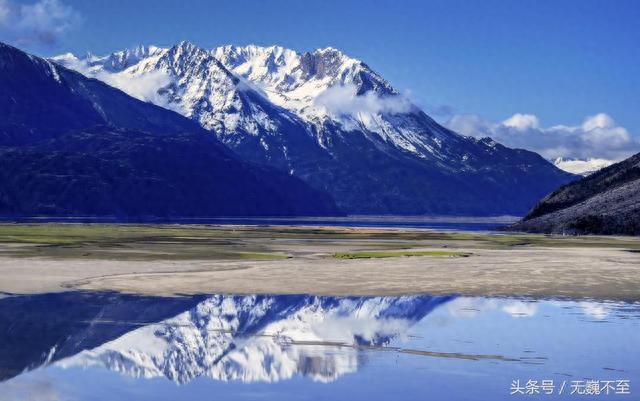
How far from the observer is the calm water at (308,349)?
24.1 m

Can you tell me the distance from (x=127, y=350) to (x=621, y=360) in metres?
17.1

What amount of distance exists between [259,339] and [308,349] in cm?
315

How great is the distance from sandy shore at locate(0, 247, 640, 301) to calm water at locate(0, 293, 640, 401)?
6345 millimetres

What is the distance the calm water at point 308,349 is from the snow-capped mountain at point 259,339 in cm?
6

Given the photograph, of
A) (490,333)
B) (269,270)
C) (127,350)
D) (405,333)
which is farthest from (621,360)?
(269,270)

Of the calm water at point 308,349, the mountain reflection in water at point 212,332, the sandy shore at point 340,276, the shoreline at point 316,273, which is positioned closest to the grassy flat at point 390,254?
the shoreline at point 316,273

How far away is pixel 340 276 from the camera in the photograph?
61125mm

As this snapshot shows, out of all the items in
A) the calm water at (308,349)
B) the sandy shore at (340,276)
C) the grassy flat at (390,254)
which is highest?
the grassy flat at (390,254)

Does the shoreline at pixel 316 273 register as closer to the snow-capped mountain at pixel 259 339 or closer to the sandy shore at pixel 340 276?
the sandy shore at pixel 340 276

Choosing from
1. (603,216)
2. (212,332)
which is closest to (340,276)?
(212,332)

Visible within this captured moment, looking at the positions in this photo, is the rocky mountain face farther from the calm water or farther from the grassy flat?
the calm water

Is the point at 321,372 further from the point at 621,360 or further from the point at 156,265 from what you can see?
the point at 156,265

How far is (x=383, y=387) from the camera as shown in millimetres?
24156

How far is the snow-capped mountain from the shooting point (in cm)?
2698
